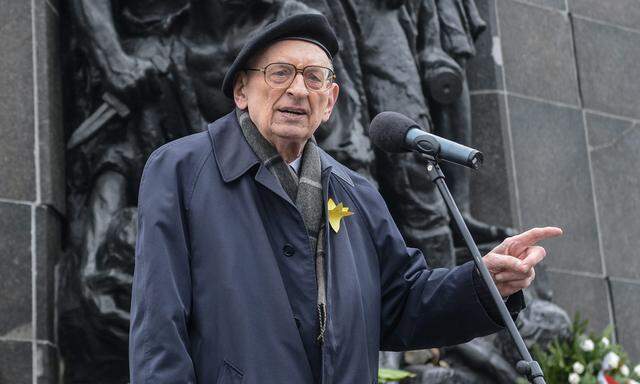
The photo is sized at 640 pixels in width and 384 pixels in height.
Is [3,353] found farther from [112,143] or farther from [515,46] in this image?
[515,46]

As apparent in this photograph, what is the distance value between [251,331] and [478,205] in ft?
17.5

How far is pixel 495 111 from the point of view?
29.8 feet

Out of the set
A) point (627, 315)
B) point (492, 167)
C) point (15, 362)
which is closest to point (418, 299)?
point (15, 362)

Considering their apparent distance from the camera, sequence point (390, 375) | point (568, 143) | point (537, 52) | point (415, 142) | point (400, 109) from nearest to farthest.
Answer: point (415, 142), point (390, 375), point (400, 109), point (568, 143), point (537, 52)

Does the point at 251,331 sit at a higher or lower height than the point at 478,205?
lower

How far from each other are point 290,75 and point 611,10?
265 inches

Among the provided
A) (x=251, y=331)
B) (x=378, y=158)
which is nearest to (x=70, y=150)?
(x=378, y=158)

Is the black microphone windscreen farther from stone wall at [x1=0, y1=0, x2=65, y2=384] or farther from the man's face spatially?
stone wall at [x1=0, y1=0, x2=65, y2=384]

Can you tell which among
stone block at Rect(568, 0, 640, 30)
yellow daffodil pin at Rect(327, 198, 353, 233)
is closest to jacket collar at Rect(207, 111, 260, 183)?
yellow daffodil pin at Rect(327, 198, 353, 233)

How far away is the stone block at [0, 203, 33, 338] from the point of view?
6.68 m

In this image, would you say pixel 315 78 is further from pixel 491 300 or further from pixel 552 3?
pixel 552 3

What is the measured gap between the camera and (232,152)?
4.01m

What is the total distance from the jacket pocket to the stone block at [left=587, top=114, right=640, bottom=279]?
6.12m

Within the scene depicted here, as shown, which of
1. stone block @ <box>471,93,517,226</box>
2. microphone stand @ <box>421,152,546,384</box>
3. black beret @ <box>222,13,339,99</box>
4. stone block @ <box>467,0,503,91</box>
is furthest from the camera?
stone block @ <box>467,0,503,91</box>
